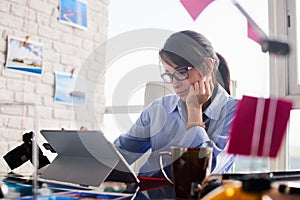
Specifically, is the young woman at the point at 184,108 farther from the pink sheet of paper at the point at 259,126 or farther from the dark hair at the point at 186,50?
the pink sheet of paper at the point at 259,126

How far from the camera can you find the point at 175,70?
61.9 inches

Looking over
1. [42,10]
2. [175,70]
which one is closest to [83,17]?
[42,10]

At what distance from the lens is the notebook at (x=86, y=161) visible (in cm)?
96

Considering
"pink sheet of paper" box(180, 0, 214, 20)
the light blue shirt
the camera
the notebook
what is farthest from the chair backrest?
"pink sheet of paper" box(180, 0, 214, 20)

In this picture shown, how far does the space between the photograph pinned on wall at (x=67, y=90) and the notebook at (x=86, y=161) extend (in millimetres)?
1568

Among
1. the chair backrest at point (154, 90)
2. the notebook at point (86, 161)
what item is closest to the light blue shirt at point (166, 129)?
the chair backrest at point (154, 90)

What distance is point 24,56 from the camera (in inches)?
94.0

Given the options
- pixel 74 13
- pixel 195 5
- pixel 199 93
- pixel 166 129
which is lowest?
pixel 166 129

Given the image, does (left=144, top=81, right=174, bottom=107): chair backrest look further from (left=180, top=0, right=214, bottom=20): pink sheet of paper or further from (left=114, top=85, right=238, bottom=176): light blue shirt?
(left=180, top=0, right=214, bottom=20): pink sheet of paper

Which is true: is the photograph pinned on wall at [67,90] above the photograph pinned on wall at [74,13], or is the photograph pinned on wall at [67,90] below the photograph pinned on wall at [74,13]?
below

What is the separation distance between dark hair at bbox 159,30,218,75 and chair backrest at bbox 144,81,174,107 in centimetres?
48

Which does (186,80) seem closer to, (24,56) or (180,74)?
(180,74)

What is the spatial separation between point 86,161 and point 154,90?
1.11 meters

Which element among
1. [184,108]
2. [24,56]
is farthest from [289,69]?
[24,56]
